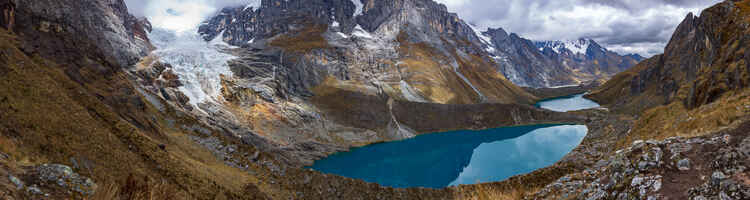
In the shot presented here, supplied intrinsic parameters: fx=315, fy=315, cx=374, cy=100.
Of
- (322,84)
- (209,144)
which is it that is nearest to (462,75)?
(322,84)

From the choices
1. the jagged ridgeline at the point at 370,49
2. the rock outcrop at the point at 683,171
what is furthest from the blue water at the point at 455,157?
the rock outcrop at the point at 683,171

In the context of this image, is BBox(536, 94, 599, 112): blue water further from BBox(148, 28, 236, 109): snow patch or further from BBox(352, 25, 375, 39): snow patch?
BBox(148, 28, 236, 109): snow patch

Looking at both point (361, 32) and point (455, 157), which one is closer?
point (455, 157)

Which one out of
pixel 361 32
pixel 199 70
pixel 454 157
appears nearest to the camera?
pixel 454 157

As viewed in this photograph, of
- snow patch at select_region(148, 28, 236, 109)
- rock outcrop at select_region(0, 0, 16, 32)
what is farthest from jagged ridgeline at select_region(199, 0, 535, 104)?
rock outcrop at select_region(0, 0, 16, 32)

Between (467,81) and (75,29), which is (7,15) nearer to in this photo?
(75,29)

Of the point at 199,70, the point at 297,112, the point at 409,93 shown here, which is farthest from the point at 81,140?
the point at 409,93

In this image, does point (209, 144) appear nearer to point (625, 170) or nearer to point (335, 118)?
point (625, 170)
